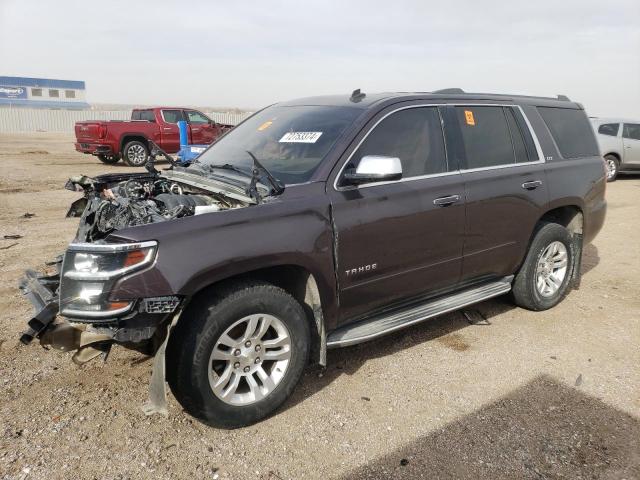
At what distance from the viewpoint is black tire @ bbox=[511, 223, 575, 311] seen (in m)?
4.59

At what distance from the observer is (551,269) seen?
4867mm

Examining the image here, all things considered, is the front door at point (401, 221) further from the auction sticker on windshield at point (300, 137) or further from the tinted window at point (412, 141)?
the auction sticker on windshield at point (300, 137)

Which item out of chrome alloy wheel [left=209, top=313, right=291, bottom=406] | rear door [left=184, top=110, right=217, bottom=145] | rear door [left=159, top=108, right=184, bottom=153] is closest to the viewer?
chrome alloy wheel [left=209, top=313, right=291, bottom=406]

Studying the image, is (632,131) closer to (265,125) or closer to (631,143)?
(631,143)

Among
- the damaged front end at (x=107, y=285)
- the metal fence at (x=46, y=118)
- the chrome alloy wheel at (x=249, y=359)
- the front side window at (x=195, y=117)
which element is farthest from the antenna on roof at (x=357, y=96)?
the metal fence at (x=46, y=118)

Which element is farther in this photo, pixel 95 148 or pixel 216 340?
pixel 95 148

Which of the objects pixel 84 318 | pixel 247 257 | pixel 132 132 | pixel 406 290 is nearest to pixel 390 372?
pixel 406 290

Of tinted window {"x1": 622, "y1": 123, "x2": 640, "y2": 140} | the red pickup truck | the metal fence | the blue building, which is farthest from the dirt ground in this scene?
the blue building

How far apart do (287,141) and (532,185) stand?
7.17 ft

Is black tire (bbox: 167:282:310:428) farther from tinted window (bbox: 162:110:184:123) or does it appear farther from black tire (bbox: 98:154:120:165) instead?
tinted window (bbox: 162:110:184:123)

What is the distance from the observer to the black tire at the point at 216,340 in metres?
2.72

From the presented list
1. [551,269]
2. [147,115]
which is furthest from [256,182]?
[147,115]

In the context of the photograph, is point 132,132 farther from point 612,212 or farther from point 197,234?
point 197,234

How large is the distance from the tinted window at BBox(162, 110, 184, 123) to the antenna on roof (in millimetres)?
13809
